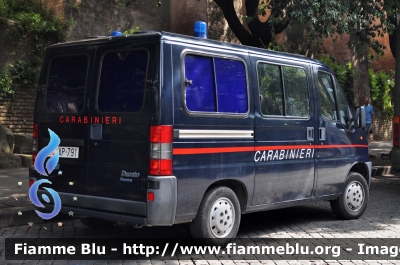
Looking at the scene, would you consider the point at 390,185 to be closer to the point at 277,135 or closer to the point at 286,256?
the point at 277,135

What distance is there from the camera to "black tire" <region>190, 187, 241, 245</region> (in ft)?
20.3

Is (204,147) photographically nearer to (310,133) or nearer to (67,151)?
(67,151)

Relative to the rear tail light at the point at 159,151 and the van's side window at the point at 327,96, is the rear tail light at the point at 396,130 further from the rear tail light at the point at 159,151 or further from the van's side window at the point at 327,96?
the rear tail light at the point at 159,151

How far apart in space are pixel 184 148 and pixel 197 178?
37 cm

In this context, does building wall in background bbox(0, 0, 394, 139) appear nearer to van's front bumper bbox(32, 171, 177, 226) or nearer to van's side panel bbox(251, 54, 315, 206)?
van's side panel bbox(251, 54, 315, 206)

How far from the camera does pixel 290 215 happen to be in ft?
29.1

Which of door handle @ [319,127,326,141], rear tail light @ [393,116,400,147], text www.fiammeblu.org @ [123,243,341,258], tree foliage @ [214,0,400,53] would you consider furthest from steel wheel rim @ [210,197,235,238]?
rear tail light @ [393,116,400,147]

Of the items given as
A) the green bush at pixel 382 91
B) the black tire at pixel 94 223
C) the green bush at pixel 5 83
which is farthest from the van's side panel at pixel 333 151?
the green bush at pixel 382 91

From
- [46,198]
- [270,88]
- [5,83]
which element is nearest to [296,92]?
[270,88]

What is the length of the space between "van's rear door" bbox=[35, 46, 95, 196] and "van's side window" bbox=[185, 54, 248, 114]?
115 cm

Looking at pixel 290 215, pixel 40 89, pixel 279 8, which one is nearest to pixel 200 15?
pixel 279 8

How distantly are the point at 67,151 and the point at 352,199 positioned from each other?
4303mm

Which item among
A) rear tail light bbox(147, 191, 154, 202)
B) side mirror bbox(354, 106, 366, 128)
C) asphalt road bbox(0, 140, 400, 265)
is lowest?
asphalt road bbox(0, 140, 400, 265)

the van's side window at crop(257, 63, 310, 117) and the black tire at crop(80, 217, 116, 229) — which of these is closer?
the van's side window at crop(257, 63, 310, 117)
